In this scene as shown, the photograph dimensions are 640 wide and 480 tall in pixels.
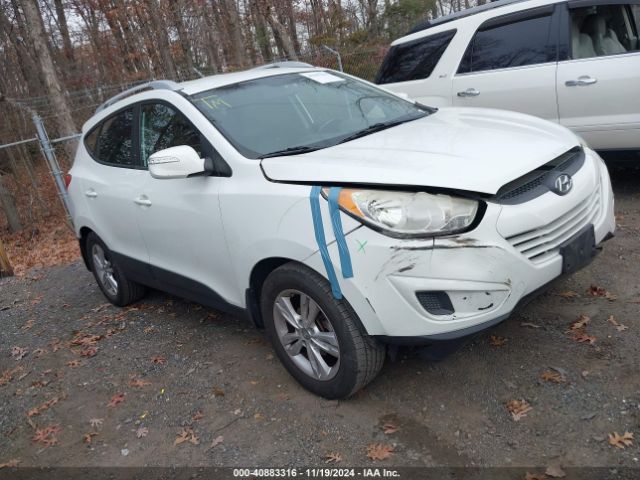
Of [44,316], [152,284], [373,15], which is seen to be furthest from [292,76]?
[373,15]

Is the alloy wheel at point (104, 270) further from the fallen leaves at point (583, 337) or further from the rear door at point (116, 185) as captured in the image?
the fallen leaves at point (583, 337)

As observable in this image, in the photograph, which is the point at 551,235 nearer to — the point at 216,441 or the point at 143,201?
the point at 216,441

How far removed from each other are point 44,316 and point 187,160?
3.22 metres

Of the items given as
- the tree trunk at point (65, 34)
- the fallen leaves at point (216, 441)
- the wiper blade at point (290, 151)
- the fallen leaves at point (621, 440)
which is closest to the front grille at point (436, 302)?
the fallen leaves at point (621, 440)

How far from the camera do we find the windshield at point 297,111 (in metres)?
3.38

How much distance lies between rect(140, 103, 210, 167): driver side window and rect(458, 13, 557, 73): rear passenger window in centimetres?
337

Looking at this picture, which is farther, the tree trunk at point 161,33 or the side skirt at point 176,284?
the tree trunk at point 161,33

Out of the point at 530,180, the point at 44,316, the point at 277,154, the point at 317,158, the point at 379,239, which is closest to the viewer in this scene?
the point at 379,239

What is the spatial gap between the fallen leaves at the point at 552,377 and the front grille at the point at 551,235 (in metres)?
0.74

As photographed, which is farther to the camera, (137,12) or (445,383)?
(137,12)

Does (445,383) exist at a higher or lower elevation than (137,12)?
lower

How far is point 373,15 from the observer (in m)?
20.0

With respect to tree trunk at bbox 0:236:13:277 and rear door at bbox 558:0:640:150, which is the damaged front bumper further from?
tree trunk at bbox 0:236:13:277

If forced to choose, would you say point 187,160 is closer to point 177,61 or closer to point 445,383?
point 445,383
